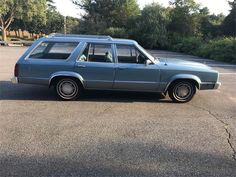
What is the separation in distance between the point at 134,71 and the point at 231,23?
38692 mm

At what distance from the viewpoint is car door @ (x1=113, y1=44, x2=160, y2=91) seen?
8.57 meters

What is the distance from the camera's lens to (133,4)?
49.0 metres

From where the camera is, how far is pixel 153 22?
39.5 m

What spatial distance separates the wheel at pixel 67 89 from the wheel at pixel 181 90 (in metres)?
2.39

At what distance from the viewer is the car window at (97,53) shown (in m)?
8.66

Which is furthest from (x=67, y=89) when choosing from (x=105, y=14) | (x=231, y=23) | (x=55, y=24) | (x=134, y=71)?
(x=55, y=24)

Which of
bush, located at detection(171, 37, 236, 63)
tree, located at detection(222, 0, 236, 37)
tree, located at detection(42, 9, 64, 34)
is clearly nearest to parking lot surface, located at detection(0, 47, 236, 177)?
bush, located at detection(171, 37, 236, 63)

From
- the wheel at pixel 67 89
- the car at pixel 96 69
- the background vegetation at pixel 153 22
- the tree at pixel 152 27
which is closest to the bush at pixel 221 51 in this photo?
the background vegetation at pixel 153 22

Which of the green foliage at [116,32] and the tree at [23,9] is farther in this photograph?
the tree at [23,9]

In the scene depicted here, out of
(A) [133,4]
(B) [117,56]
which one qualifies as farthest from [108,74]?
(A) [133,4]

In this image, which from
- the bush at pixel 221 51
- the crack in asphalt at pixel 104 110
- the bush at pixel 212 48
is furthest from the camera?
the bush at pixel 212 48

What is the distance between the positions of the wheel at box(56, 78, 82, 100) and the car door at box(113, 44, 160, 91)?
992 mm

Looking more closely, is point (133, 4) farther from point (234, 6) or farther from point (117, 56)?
point (117, 56)

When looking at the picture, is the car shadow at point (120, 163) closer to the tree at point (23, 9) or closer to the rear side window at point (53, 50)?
the rear side window at point (53, 50)
